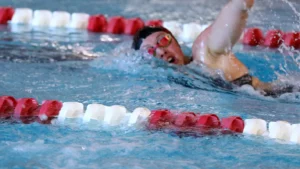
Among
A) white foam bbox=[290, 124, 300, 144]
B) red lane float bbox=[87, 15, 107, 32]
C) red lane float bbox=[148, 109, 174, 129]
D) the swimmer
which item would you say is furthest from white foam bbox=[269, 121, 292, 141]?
red lane float bbox=[87, 15, 107, 32]

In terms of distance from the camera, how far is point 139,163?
7.61 ft

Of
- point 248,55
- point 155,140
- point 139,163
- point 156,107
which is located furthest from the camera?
point 248,55

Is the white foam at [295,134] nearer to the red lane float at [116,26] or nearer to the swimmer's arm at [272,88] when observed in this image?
the swimmer's arm at [272,88]

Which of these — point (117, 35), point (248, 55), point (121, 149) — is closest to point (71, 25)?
point (117, 35)

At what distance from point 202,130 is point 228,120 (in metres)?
0.12

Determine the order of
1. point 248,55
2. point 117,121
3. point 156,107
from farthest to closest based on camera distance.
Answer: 1. point 248,55
2. point 156,107
3. point 117,121

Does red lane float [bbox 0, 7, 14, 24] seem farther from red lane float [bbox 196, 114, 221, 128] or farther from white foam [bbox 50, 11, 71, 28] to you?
red lane float [bbox 196, 114, 221, 128]

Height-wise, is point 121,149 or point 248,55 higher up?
point 248,55

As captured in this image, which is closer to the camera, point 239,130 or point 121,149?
point 121,149

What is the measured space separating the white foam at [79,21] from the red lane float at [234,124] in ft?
8.51

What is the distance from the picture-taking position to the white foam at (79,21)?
511 cm

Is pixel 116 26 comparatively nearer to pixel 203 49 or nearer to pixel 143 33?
pixel 143 33

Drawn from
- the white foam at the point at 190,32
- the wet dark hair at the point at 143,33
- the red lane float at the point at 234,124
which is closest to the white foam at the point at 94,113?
the red lane float at the point at 234,124

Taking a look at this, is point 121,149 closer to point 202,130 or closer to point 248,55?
point 202,130
